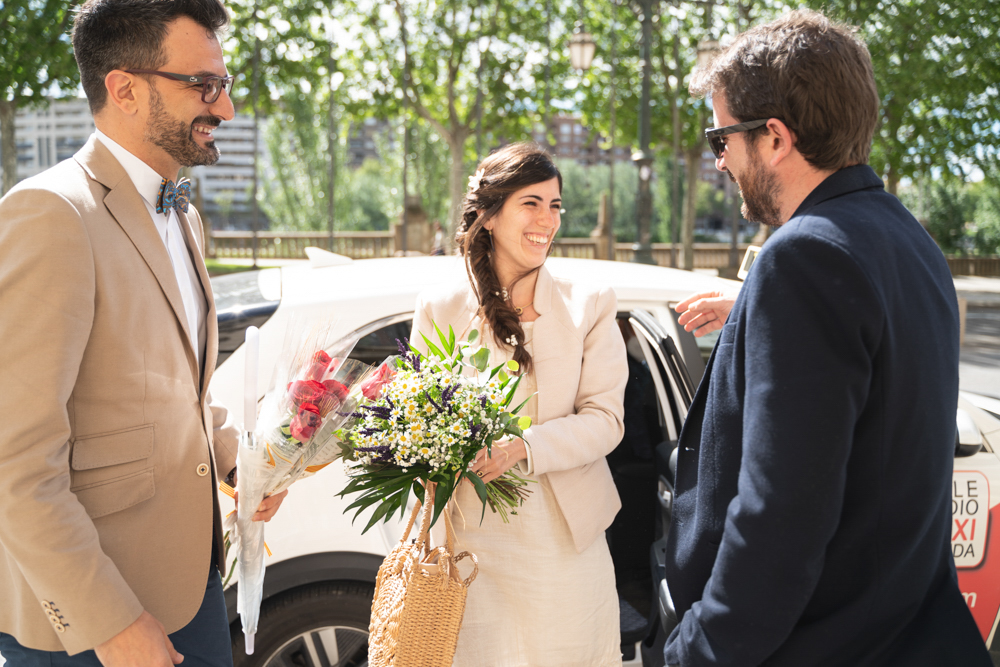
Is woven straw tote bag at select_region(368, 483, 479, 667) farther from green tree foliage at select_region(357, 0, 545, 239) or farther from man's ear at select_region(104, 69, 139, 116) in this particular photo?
green tree foliage at select_region(357, 0, 545, 239)

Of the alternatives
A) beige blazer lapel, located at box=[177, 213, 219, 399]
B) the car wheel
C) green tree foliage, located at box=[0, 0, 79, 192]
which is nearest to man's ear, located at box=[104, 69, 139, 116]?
beige blazer lapel, located at box=[177, 213, 219, 399]

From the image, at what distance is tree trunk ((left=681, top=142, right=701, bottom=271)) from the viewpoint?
23.7 meters

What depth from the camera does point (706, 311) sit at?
2357 mm

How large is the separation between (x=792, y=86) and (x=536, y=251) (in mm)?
1269

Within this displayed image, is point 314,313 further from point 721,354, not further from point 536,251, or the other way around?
point 721,354

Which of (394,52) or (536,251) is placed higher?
(394,52)

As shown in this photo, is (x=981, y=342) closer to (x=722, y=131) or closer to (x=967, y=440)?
(x=967, y=440)

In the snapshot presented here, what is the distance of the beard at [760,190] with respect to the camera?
1.55 metres

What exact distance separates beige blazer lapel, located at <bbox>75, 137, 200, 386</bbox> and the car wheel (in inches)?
52.9

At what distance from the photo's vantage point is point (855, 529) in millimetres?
1347

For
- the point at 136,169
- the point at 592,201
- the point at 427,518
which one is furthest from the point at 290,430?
the point at 592,201

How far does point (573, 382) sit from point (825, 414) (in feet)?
4.21

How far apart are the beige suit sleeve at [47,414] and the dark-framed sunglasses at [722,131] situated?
4.37 ft

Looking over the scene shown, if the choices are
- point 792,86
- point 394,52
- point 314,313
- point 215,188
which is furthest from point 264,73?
point 215,188
